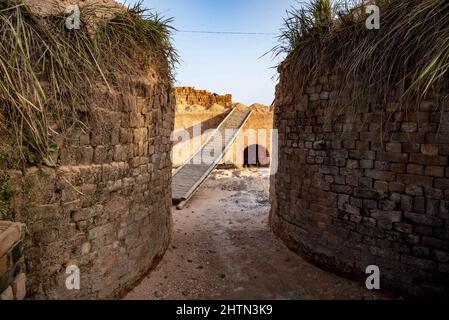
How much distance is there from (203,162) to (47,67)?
367 inches

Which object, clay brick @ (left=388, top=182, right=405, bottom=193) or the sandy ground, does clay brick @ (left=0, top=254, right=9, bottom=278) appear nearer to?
the sandy ground

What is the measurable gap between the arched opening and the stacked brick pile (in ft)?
43.6

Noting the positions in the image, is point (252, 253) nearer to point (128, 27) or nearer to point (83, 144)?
point (83, 144)

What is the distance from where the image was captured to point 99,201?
2.82 meters

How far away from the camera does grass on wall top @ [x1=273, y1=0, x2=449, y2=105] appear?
2662 millimetres

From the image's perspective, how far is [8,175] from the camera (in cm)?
217

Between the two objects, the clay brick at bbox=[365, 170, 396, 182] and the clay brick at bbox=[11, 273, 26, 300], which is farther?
the clay brick at bbox=[365, 170, 396, 182]

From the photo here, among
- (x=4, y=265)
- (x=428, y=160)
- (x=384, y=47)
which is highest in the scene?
(x=384, y=47)

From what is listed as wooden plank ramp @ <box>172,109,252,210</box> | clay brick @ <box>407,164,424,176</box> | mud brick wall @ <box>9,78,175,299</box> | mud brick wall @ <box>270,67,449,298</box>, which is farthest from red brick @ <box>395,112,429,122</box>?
wooden plank ramp @ <box>172,109,252,210</box>

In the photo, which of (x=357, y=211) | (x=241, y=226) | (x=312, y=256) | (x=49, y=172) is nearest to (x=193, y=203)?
(x=241, y=226)

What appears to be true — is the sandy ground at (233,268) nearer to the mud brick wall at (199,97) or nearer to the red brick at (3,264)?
the red brick at (3,264)

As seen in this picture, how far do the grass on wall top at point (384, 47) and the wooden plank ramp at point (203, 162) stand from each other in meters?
5.21

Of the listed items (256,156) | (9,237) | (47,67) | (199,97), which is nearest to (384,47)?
(47,67)

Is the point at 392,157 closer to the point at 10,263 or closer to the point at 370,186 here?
the point at 370,186
